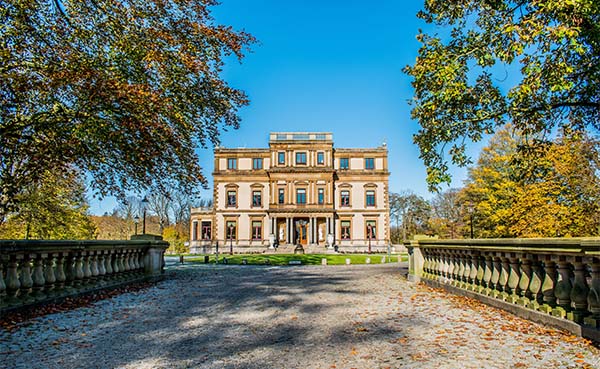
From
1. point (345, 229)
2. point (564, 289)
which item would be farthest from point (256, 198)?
point (564, 289)

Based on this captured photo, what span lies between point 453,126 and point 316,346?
7776mm

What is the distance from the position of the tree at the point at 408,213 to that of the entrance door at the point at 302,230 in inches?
710

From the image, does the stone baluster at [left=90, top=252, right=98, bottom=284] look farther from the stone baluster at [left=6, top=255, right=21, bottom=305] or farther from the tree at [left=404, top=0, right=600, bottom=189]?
the tree at [left=404, top=0, right=600, bottom=189]

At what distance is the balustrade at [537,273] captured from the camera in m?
4.63

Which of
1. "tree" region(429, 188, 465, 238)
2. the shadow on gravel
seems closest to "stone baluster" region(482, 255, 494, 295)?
the shadow on gravel

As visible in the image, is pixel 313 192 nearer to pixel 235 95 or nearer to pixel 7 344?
pixel 235 95

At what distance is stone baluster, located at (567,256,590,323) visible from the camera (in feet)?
15.7

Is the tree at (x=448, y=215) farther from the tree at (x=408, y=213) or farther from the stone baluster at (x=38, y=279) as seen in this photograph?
the stone baluster at (x=38, y=279)

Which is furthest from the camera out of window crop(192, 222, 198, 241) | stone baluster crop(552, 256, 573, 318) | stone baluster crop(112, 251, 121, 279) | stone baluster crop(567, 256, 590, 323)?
window crop(192, 222, 198, 241)

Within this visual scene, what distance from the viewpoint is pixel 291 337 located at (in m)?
5.12

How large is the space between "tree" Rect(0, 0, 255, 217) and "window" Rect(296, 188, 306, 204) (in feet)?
130

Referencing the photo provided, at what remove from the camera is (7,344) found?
477cm

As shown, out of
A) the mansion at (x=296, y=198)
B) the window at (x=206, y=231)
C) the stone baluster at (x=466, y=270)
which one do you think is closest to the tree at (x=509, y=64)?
the stone baluster at (x=466, y=270)

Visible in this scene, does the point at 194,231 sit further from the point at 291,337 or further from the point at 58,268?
the point at 291,337
